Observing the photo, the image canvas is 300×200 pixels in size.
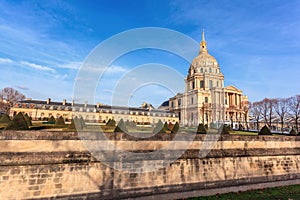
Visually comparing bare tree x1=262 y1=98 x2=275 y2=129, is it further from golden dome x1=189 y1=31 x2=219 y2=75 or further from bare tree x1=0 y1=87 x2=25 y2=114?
bare tree x1=0 y1=87 x2=25 y2=114

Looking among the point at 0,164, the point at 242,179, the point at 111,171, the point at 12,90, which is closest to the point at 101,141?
the point at 111,171

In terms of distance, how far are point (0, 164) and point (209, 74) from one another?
69.6 metres

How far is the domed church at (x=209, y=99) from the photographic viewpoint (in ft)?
189

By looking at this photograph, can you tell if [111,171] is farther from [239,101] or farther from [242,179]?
[239,101]

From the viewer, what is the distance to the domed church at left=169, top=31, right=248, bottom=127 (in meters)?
57.6

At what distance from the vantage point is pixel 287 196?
27.0ft

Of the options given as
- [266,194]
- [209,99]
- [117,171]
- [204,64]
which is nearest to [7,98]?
[117,171]

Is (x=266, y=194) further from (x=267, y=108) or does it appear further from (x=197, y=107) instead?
(x=197, y=107)

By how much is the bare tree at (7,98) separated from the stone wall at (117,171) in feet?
150

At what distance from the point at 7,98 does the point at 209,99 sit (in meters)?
61.5

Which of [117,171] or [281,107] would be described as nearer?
[117,171]

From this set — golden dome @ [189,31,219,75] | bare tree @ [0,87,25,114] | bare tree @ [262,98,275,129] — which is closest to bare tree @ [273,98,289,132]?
bare tree @ [262,98,275,129]

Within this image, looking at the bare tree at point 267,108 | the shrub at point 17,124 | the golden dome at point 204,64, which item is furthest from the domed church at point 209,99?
the shrub at point 17,124

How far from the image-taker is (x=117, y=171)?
23.7 feet
